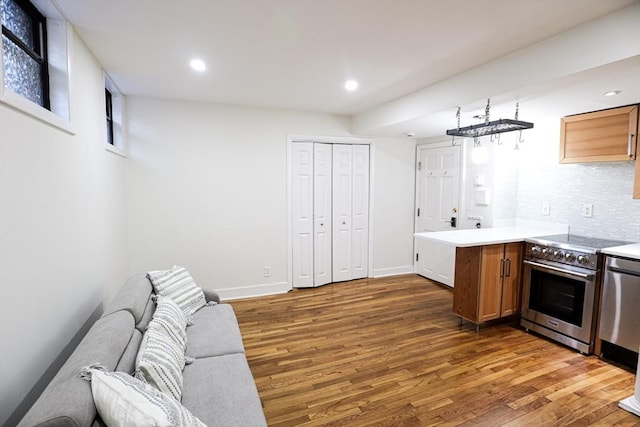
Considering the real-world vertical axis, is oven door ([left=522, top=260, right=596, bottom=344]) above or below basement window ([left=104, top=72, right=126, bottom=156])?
below

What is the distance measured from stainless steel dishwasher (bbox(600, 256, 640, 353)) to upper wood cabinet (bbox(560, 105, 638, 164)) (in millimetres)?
1041

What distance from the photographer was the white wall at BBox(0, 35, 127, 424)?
137 centimetres

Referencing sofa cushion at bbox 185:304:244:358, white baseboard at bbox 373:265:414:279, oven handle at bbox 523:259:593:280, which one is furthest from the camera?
white baseboard at bbox 373:265:414:279

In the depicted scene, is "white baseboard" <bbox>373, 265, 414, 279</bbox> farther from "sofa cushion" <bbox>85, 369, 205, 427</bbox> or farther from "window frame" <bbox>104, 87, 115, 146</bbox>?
"sofa cushion" <bbox>85, 369, 205, 427</bbox>

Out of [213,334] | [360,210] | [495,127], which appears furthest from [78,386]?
[360,210]

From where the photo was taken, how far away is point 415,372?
2.66 m

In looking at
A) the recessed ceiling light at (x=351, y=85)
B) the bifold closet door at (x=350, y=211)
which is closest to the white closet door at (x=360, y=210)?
the bifold closet door at (x=350, y=211)

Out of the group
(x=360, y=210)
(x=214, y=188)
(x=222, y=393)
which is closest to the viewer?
(x=222, y=393)

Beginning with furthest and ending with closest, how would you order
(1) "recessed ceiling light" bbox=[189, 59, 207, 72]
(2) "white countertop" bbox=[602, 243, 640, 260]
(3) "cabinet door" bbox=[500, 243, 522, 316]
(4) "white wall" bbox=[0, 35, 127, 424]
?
(3) "cabinet door" bbox=[500, 243, 522, 316] < (1) "recessed ceiling light" bbox=[189, 59, 207, 72] < (2) "white countertop" bbox=[602, 243, 640, 260] < (4) "white wall" bbox=[0, 35, 127, 424]

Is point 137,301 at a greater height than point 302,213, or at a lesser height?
lesser

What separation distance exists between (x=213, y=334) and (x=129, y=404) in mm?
1227

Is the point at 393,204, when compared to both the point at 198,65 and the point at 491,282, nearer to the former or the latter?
the point at 491,282

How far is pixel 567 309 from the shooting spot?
3111 mm

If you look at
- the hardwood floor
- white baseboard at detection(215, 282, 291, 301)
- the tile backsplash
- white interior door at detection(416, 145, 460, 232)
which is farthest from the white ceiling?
white baseboard at detection(215, 282, 291, 301)
